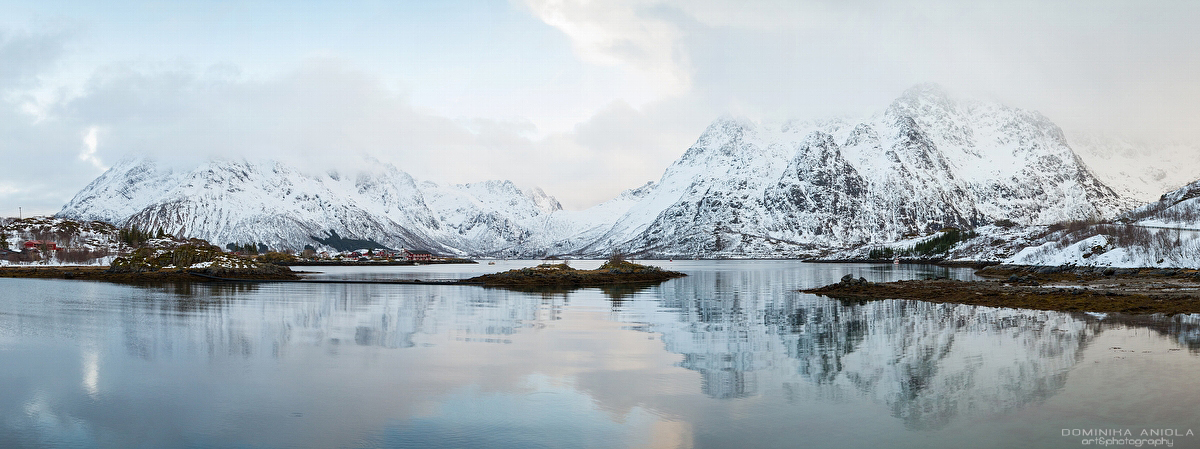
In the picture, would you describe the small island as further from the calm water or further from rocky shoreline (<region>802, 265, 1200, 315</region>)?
the calm water

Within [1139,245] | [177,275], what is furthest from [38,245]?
[1139,245]

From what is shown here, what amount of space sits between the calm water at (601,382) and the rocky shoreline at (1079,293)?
4.83 metres

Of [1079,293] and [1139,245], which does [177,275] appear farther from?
[1139,245]

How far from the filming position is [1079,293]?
5166 cm

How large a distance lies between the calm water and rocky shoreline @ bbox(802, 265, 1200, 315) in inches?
190

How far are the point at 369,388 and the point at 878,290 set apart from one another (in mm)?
54054

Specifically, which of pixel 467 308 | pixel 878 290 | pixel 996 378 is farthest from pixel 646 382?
pixel 878 290

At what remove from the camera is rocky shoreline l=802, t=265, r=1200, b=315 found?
42844 mm

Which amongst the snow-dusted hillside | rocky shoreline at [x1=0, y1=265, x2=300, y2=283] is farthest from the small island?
the snow-dusted hillside

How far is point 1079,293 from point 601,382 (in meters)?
46.4

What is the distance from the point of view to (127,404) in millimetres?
20047

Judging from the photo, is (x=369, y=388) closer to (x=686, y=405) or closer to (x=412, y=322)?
(x=686, y=405)

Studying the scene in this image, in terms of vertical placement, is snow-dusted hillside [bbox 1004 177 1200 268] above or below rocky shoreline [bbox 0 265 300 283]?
above

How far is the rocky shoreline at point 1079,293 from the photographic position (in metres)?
42.8
